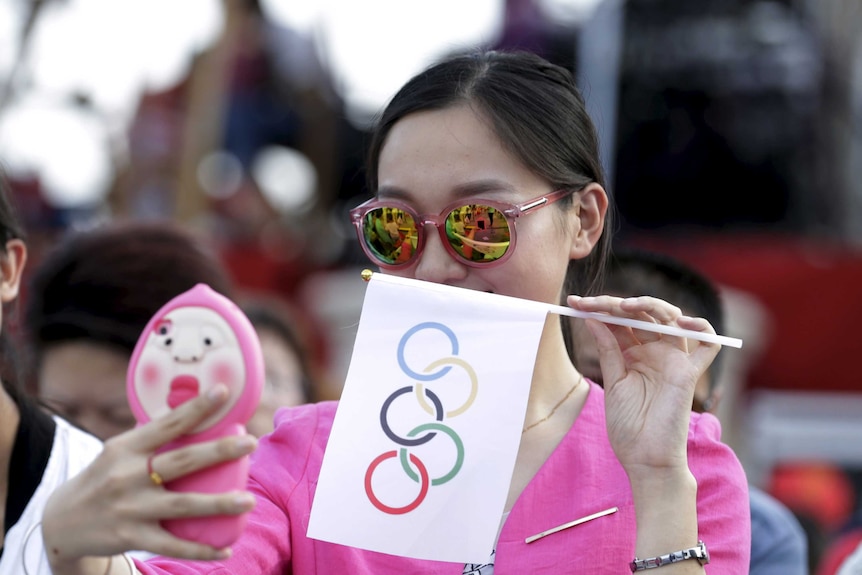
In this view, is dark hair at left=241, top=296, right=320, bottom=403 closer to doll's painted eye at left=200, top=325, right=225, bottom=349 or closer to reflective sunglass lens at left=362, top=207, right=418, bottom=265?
reflective sunglass lens at left=362, top=207, right=418, bottom=265

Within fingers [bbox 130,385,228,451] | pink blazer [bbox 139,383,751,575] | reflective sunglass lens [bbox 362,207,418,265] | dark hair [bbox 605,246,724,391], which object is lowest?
pink blazer [bbox 139,383,751,575]

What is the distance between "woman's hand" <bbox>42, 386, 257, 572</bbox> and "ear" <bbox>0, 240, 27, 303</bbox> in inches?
39.3

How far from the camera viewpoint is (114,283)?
3.07m

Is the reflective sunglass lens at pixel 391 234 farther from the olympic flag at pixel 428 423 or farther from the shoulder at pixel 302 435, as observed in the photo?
the shoulder at pixel 302 435

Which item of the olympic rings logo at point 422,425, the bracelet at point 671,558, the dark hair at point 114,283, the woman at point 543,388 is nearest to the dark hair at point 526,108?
the woman at point 543,388

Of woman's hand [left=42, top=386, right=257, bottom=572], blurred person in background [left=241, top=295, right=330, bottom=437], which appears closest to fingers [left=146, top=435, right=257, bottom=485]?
woman's hand [left=42, top=386, right=257, bottom=572]

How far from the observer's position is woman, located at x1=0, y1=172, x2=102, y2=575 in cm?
217

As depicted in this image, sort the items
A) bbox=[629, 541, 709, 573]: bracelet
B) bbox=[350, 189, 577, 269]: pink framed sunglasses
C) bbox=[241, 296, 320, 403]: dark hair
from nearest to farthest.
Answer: bbox=[629, 541, 709, 573]: bracelet
bbox=[350, 189, 577, 269]: pink framed sunglasses
bbox=[241, 296, 320, 403]: dark hair

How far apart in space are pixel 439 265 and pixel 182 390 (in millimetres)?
665

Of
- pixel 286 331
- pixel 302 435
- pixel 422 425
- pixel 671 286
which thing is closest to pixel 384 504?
pixel 422 425

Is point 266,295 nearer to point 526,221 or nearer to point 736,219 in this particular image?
point 736,219

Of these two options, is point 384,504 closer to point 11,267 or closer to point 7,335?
point 11,267

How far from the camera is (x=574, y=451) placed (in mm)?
1924

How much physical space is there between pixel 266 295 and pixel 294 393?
3072 mm
